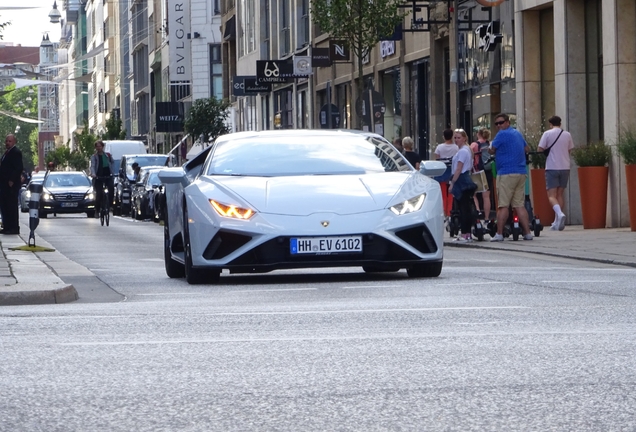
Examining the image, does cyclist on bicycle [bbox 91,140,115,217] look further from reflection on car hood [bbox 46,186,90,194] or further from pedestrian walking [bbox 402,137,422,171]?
reflection on car hood [bbox 46,186,90,194]

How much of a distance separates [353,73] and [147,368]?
1594 inches

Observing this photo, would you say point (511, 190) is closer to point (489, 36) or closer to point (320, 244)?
point (320, 244)

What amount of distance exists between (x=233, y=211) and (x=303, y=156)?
1296mm

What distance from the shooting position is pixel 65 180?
51406 millimetres

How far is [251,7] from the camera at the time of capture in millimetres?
69062

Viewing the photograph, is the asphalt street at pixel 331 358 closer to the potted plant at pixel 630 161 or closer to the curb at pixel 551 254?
the curb at pixel 551 254

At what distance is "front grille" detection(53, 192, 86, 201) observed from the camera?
1947 inches

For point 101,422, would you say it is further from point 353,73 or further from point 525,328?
point 353,73

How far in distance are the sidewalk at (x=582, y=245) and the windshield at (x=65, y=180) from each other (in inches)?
1113

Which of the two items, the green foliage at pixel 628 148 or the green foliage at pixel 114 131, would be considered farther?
the green foliage at pixel 114 131

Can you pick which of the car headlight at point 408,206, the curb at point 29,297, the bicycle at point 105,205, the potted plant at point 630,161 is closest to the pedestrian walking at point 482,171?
the potted plant at point 630,161

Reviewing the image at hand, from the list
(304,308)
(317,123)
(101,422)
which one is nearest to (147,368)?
(101,422)

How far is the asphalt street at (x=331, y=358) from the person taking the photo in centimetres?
596

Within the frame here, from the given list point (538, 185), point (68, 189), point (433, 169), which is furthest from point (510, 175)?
point (68, 189)
